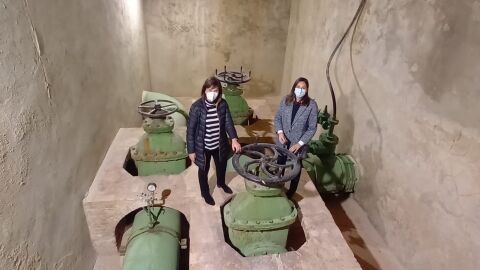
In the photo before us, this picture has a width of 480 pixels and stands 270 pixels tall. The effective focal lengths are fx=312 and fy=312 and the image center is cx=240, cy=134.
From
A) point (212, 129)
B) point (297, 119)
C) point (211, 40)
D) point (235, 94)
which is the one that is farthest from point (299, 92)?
point (211, 40)

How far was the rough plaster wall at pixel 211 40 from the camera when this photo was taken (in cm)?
723

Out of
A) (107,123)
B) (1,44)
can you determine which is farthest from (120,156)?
(1,44)

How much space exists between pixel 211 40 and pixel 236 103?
2973 millimetres

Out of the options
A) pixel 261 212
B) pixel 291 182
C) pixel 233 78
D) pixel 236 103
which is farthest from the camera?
pixel 236 103

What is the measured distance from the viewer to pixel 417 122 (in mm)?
3357

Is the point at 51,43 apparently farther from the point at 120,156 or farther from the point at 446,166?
the point at 446,166

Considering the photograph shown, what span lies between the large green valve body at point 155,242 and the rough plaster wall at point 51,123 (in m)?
0.67

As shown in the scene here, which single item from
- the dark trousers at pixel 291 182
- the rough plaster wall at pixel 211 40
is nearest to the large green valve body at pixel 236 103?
the dark trousers at pixel 291 182

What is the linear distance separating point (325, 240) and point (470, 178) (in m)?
1.38

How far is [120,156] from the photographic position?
4352 mm

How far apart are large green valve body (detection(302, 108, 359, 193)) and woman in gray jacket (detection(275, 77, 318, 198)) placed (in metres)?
1.04

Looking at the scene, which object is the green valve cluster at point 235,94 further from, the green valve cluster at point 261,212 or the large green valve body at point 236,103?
the green valve cluster at point 261,212

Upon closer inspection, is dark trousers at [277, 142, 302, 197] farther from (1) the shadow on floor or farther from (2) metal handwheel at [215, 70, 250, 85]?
(2) metal handwheel at [215, 70, 250, 85]

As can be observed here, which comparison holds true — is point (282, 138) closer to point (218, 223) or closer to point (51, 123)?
point (218, 223)
